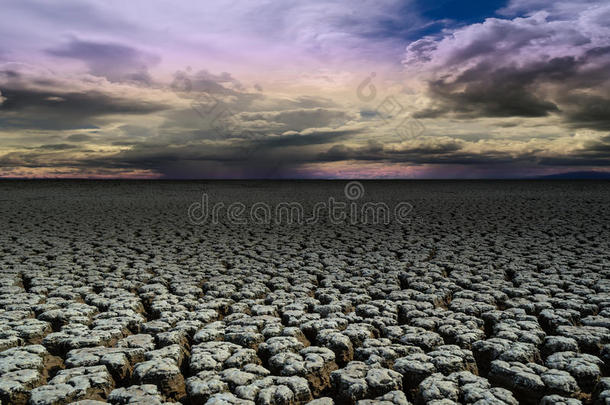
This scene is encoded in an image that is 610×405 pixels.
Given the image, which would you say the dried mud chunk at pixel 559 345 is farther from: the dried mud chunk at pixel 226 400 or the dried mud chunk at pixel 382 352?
the dried mud chunk at pixel 226 400

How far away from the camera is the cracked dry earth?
1883mm

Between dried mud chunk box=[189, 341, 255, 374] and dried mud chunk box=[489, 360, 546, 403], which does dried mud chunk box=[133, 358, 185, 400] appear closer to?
dried mud chunk box=[189, 341, 255, 374]

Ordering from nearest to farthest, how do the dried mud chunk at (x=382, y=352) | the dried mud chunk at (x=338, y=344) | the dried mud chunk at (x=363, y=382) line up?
the dried mud chunk at (x=363, y=382)
the dried mud chunk at (x=382, y=352)
the dried mud chunk at (x=338, y=344)

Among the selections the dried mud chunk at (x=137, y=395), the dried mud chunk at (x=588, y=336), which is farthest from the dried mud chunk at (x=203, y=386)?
the dried mud chunk at (x=588, y=336)

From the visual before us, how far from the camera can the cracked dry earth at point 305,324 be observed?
6.18 ft

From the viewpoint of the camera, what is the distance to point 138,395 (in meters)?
1.82

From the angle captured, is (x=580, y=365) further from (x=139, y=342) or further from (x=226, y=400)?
(x=139, y=342)

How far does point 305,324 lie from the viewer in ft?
8.36

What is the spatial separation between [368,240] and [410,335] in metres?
3.49

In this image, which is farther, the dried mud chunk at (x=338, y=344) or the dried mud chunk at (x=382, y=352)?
the dried mud chunk at (x=338, y=344)

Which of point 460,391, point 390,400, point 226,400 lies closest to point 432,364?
point 460,391

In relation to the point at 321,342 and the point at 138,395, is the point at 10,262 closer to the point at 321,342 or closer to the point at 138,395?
the point at 138,395

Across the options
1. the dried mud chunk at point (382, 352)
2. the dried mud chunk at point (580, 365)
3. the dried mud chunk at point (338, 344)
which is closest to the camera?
the dried mud chunk at point (580, 365)

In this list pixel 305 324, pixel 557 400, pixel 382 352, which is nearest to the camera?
pixel 557 400
